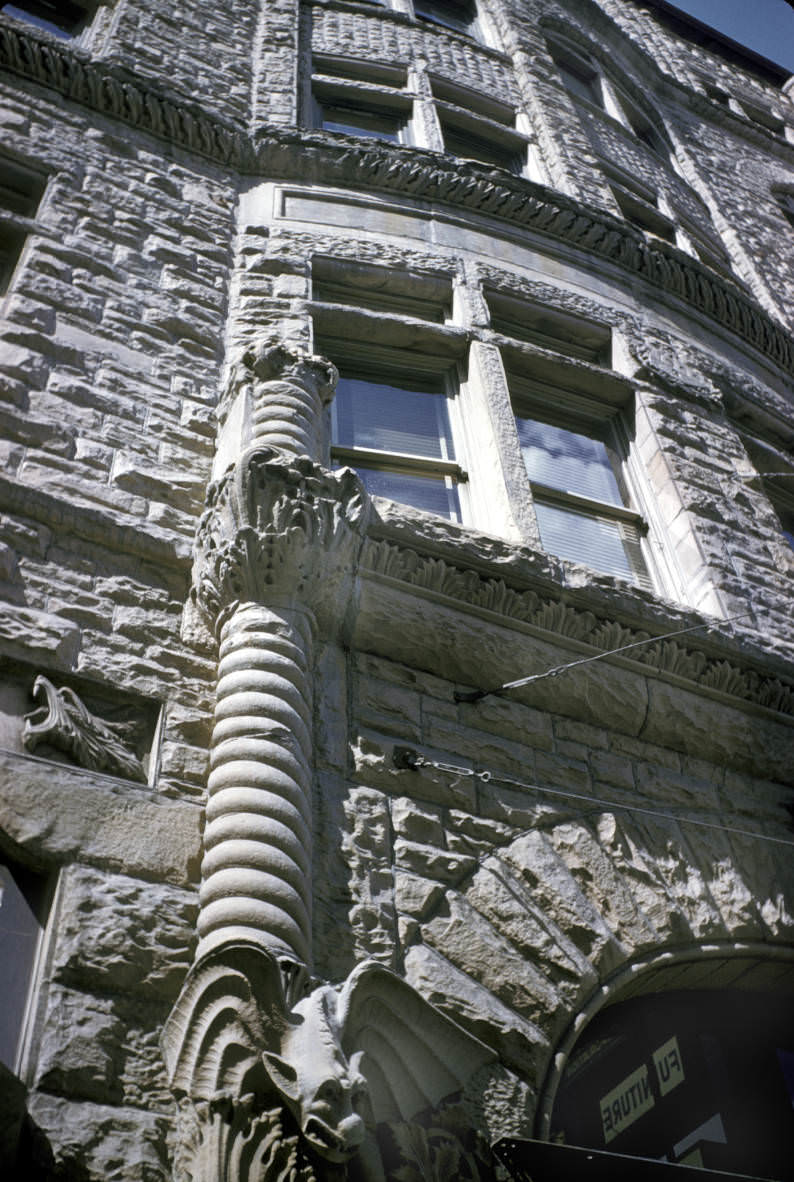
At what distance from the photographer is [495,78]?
12.4m

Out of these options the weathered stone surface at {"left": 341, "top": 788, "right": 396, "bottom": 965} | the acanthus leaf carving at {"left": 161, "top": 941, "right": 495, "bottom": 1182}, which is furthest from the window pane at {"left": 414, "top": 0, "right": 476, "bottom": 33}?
the acanthus leaf carving at {"left": 161, "top": 941, "right": 495, "bottom": 1182}

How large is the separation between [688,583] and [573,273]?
11.5 feet

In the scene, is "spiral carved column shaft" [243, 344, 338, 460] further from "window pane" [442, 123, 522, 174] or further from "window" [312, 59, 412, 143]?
"window pane" [442, 123, 522, 174]

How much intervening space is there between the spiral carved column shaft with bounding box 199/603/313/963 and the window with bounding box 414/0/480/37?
1240cm

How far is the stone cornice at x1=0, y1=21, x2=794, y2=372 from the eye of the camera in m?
8.19

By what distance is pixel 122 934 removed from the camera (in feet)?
11.3

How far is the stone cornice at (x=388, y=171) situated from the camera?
8.19 meters

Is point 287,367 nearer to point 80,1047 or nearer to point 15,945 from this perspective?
point 15,945

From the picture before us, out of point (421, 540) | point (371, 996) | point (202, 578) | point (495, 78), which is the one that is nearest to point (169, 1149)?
point (371, 996)

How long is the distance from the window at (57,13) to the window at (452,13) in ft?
17.6

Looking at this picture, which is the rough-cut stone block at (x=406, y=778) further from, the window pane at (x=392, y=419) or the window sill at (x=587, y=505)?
the window sill at (x=587, y=505)

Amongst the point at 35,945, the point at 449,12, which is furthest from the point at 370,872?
the point at 449,12

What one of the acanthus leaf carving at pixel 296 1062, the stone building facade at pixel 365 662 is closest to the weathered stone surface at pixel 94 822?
the stone building facade at pixel 365 662

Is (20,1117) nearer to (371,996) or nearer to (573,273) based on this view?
(371,996)
